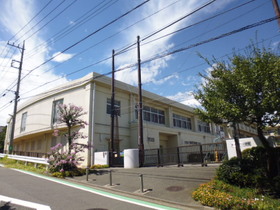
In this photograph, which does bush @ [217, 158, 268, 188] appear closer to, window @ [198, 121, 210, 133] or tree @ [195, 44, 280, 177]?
tree @ [195, 44, 280, 177]

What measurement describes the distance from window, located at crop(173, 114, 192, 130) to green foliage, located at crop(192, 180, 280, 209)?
22634 mm

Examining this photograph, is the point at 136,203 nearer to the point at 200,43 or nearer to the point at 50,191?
the point at 50,191

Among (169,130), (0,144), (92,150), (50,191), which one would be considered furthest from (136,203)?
(0,144)

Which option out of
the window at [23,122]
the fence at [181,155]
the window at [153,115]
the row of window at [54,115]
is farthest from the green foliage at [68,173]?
the window at [23,122]

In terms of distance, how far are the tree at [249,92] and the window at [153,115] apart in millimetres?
16921

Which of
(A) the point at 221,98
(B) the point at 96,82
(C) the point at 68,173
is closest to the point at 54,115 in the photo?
(B) the point at 96,82

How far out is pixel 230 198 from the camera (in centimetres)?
645

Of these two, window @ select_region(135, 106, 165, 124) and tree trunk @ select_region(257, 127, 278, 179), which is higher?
window @ select_region(135, 106, 165, 124)

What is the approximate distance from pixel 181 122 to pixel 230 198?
25790mm

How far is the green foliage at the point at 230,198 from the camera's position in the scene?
5977 millimetres

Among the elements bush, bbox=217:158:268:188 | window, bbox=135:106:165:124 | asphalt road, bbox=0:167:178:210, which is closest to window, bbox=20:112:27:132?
window, bbox=135:106:165:124

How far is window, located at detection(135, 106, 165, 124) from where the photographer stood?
2573cm

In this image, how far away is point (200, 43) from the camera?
9477mm

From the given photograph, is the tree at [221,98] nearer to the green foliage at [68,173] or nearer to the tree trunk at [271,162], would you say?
the tree trunk at [271,162]
